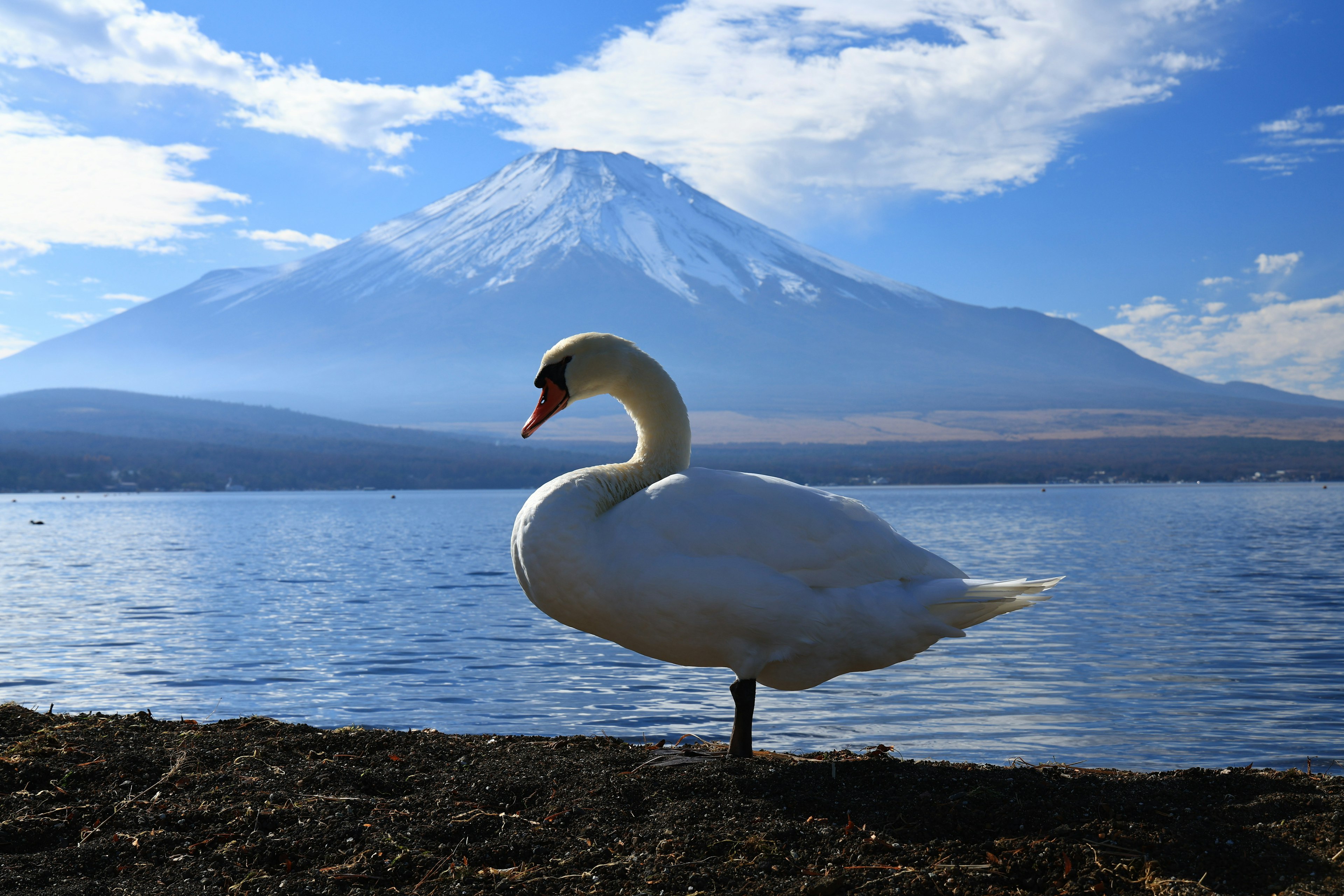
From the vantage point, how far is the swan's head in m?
6.44

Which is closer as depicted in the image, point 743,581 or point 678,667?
point 743,581

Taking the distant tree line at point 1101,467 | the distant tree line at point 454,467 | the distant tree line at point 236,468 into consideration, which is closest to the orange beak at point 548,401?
the distant tree line at point 1101,467

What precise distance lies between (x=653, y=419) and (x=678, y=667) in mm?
9769

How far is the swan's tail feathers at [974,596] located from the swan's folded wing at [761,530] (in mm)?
225

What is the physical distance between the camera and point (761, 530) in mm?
5492

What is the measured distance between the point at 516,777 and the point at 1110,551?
36430mm

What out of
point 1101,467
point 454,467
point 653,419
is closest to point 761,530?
point 653,419

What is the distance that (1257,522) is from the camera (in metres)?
55.3

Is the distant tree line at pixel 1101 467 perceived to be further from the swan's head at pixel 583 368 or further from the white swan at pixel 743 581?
the white swan at pixel 743 581

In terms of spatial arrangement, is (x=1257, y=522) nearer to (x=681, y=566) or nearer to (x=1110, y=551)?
(x=1110, y=551)

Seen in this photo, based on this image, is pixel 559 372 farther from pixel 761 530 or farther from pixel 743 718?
pixel 743 718

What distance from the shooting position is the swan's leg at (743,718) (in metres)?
5.65

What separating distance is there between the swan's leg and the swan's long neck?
137cm

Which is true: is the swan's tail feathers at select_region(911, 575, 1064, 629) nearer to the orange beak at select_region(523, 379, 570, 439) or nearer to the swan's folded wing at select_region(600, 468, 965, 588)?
the swan's folded wing at select_region(600, 468, 965, 588)
